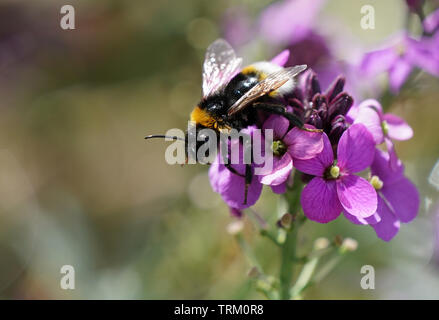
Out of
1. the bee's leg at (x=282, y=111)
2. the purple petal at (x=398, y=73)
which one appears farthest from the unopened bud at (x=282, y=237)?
the purple petal at (x=398, y=73)

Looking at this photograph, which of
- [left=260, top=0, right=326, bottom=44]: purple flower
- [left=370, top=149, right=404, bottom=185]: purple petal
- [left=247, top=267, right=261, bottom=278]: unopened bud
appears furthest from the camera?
[left=260, top=0, right=326, bottom=44]: purple flower

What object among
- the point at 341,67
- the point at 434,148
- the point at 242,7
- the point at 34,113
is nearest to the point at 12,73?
the point at 34,113

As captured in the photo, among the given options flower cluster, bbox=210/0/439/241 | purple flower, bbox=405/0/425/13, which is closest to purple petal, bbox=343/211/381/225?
flower cluster, bbox=210/0/439/241

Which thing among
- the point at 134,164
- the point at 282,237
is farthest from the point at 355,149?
the point at 134,164

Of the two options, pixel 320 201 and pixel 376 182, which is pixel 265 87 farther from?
pixel 376 182

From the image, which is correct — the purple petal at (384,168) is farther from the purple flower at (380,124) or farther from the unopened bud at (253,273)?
the unopened bud at (253,273)

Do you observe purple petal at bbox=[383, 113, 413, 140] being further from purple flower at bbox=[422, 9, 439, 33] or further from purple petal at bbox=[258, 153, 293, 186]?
purple flower at bbox=[422, 9, 439, 33]
